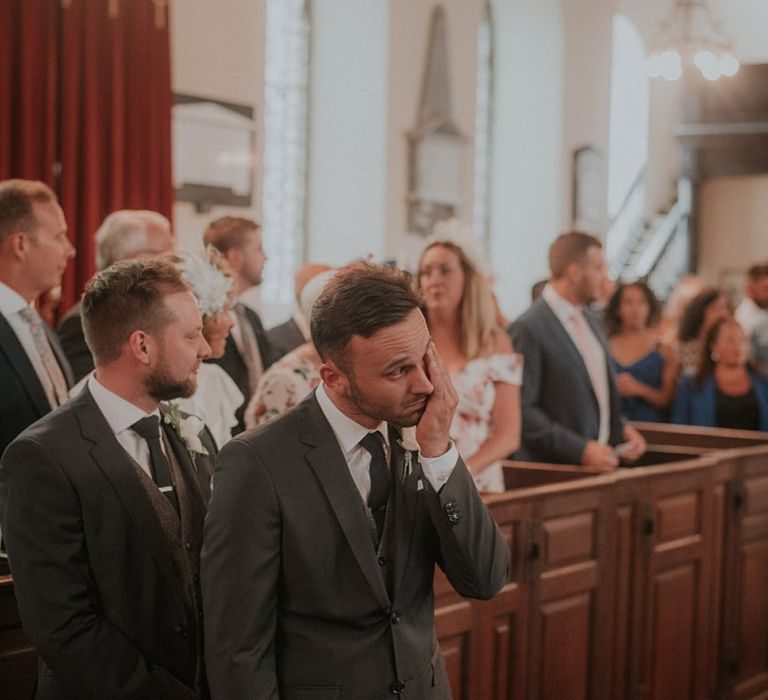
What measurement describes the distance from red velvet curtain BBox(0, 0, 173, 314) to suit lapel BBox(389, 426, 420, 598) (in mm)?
4199

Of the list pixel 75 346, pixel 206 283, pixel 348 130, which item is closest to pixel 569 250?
pixel 75 346

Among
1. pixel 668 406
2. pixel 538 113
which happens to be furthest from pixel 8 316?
pixel 538 113

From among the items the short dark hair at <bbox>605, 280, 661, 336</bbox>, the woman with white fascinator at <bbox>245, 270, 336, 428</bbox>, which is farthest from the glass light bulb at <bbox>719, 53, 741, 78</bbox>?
the woman with white fascinator at <bbox>245, 270, 336, 428</bbox>

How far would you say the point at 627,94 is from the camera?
14320 millimetres

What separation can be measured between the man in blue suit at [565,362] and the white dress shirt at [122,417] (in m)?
2.69

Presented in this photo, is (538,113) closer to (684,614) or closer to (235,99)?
(235,99)

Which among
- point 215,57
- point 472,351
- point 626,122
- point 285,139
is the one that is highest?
point 626,122

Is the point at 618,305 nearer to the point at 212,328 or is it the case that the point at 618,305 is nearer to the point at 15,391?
the point at 212,328

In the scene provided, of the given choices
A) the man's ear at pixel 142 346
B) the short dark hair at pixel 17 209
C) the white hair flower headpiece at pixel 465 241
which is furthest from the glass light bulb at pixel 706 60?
the man's ear at pixel 142 346

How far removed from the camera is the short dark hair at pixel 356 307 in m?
2.02

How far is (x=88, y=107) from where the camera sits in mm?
6141

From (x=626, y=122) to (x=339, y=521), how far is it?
13.3 m

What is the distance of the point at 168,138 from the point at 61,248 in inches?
125

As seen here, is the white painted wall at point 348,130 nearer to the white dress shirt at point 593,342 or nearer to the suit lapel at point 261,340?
the white dress shirt at point 593,342
